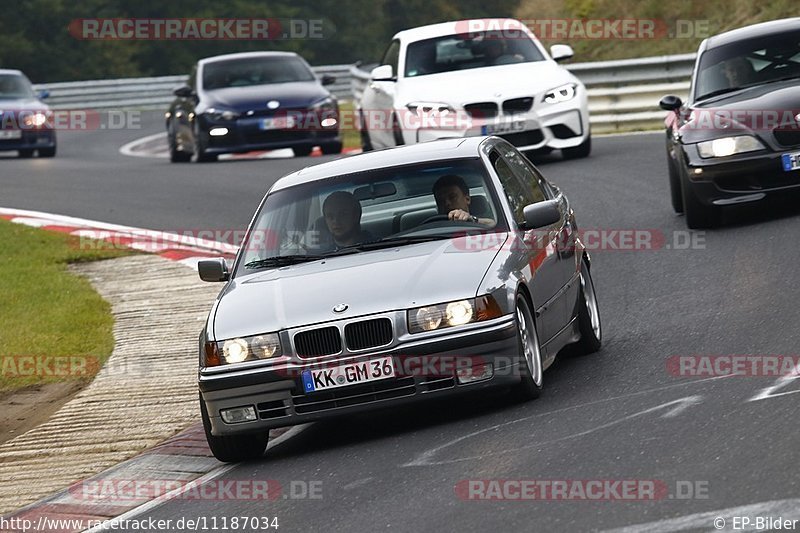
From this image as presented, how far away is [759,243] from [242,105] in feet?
41.1

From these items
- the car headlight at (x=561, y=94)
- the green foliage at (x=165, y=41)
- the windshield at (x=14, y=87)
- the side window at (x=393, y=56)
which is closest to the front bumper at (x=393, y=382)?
the car headlight at (x=561, y=94)

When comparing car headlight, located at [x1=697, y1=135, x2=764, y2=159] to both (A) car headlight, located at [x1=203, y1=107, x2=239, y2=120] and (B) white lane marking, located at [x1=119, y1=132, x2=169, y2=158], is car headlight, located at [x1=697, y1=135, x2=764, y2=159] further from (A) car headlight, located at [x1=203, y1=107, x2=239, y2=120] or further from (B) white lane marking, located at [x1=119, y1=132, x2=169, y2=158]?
(B) white lane marking, located at [x1=119, y1=132, x2=169, y2=158]

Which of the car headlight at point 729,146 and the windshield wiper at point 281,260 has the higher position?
the windshield wiper at point 281,260

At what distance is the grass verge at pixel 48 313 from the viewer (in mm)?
11664

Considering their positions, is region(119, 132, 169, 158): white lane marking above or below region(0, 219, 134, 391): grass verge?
below

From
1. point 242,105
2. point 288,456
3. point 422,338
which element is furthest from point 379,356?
point 242,105

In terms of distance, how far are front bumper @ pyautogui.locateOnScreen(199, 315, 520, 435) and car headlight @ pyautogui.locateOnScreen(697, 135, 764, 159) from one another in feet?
19.4

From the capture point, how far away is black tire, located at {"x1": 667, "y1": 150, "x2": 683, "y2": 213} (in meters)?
14.8

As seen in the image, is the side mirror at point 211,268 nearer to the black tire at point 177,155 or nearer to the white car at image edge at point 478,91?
the white car at image edge at point 478,91

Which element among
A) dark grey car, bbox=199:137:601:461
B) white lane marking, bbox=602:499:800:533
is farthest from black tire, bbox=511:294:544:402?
white lane marking, bbox=602:499:800:533

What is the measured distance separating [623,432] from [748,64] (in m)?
7.87

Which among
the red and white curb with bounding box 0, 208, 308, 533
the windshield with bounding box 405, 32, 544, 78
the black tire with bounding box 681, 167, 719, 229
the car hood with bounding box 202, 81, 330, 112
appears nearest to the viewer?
the red and white curb with bounding box 0, 208, 308, 533

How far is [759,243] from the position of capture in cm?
1298

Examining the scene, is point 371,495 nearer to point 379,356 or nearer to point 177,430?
point 379,356
